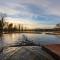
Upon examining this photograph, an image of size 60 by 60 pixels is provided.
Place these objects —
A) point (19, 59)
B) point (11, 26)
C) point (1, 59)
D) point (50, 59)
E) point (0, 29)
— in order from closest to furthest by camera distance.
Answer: point (50, 59) < point (19, 59) < point (1, 59) < point (0, 29) < point (11, 26)

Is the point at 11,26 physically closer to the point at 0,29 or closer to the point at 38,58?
the point at 0,29

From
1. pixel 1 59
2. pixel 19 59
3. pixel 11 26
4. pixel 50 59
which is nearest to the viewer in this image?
pixel 50 59

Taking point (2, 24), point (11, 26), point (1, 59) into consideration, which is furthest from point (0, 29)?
point (1, 59)

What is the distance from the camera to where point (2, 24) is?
73.2 metres

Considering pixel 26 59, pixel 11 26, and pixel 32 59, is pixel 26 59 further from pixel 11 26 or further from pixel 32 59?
pixel 11 26

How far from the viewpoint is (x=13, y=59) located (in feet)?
22.8

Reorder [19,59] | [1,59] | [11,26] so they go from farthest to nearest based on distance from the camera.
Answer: [11,26] → [1,59] → [19,59]

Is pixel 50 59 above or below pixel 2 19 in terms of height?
below

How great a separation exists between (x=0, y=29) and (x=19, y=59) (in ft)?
210

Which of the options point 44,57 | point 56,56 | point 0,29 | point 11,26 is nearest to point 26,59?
point 44,57

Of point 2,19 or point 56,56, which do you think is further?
point 2,19

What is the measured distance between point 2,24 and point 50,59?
68.2 metres

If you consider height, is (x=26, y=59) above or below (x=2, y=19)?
below

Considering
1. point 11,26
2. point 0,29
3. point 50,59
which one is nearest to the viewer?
point 50,59
